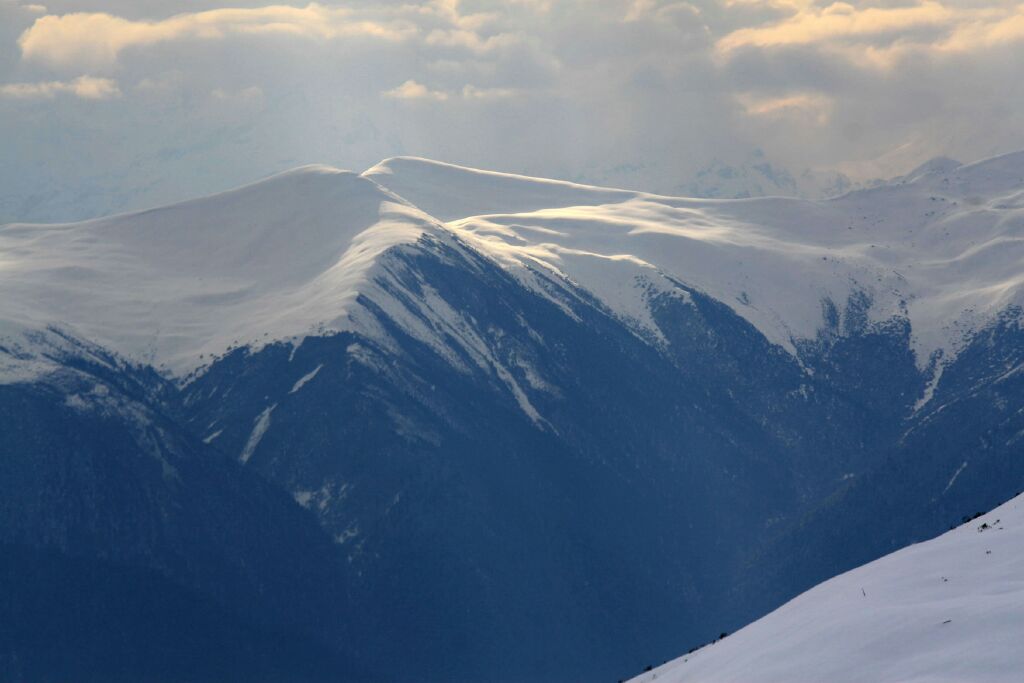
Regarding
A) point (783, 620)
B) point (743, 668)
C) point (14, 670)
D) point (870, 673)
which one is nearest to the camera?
point (870, 673)

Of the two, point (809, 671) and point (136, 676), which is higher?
point (809, 671)

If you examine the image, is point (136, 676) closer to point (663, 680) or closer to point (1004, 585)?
point (663, 680)

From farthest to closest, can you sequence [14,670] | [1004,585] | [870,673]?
[14,670], [1004,585], [870,673]

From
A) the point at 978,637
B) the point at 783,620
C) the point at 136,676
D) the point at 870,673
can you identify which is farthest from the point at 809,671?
the point at 136,676

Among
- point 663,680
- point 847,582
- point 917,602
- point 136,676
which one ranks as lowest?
point 136,676

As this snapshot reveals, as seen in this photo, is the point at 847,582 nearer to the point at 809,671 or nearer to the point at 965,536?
the point at 965,536

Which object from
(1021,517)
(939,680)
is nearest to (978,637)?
(939,680)

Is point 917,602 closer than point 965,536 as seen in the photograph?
Yes
